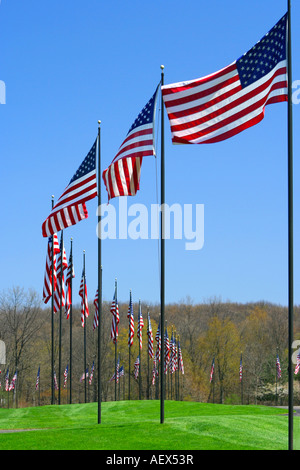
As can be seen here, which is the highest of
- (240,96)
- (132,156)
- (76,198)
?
(240,96)

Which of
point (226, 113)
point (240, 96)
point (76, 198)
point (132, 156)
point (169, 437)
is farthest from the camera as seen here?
point (76, 198)

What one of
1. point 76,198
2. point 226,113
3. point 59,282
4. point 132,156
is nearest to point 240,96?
point 226,113

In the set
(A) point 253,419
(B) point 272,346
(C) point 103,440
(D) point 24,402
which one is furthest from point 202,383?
(C) point 103,440

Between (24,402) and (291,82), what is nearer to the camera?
(291,82)

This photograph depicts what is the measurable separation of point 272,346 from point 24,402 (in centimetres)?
4295

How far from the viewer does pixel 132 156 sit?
17516 mm

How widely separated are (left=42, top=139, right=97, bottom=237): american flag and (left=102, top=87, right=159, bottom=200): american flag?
3383 millimetres

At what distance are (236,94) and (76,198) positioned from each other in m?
8.41

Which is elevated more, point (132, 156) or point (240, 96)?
point (240, 96)

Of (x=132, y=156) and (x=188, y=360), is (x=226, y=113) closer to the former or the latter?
(x=132, y=156)

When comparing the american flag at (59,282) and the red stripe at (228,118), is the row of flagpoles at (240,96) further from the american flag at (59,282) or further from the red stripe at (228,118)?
the american flag at (59,282)

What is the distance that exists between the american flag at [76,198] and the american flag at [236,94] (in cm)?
715

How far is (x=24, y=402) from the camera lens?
9381 cm
